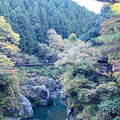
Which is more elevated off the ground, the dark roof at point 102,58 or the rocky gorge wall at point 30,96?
the dark roof at point 102,58

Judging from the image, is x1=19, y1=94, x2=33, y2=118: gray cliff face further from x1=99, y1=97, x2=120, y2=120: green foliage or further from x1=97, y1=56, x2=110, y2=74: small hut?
x1=99, y1=97, x2=120, y2=120: green foliage

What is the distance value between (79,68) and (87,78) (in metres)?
0.92

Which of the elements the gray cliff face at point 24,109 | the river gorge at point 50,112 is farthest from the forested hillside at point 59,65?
the river gorge at point 50,112

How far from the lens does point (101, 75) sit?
11664 mm

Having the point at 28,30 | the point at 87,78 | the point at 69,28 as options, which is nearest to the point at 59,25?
the point at 69,28

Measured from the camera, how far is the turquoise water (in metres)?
13.1

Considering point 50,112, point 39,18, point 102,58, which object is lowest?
point 50,112

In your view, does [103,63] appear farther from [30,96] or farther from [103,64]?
[30,96]

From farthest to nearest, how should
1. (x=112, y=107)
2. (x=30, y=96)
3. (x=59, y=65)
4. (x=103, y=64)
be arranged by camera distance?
(x=30, y=96), (x=59, y=65), (x=103, y=64), (x=112, y=107)

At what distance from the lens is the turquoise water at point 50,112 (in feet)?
43.1

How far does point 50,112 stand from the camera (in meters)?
14.5

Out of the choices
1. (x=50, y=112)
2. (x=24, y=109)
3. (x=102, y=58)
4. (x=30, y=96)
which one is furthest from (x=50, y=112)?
(x=102, y=58)

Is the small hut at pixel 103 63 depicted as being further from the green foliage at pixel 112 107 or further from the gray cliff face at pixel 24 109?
the gray cliff face at pixel 24 109

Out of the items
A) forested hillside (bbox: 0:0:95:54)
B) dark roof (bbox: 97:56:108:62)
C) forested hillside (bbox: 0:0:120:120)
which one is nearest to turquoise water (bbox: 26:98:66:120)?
forested hillside (bbox: 0:0:120:120)
